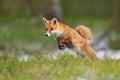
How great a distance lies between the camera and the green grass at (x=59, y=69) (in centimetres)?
1012

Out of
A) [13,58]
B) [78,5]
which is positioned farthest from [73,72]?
[78,5]

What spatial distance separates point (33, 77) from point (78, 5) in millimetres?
Answer: 27905

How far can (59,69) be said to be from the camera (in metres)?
10.5

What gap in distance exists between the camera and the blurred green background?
22.9 metres

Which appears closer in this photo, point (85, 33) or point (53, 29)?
point (53, 29)

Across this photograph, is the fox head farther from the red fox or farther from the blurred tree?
the blurred tree

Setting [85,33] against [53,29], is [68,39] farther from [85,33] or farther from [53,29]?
[85,33]

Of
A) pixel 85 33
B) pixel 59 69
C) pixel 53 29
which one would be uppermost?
pixel 85 33

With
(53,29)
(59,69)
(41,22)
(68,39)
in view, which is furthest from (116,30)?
(59,69)

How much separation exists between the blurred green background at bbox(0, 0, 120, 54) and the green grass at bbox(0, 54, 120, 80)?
269 inches

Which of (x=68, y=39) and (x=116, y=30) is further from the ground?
(x=116, y=30)

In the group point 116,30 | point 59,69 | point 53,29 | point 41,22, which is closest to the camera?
point 59,69

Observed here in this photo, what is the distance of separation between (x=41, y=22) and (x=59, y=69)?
16.3 m

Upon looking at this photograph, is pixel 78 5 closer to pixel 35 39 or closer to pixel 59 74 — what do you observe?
pixel 35 39
